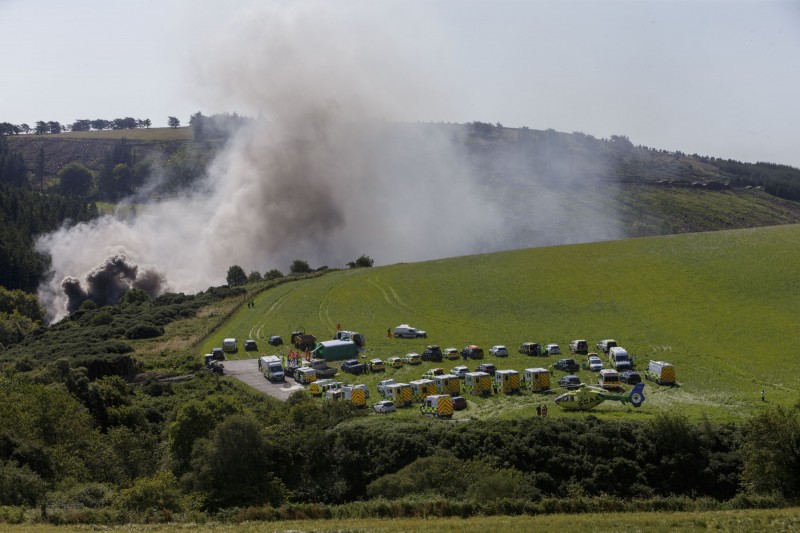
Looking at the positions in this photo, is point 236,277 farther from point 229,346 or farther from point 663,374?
point 663,374

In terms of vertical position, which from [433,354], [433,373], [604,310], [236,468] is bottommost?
[236,468]

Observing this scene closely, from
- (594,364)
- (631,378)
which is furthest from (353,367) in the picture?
(631,378)

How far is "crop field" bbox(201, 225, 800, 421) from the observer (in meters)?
50.8

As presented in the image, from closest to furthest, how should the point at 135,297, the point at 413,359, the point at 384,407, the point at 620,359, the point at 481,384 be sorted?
the point at 384,407
the point at 481,384
the point at 620,359
the point at 413,359
the point at 135,297

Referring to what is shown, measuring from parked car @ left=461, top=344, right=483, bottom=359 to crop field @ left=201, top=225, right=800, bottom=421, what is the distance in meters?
1.19

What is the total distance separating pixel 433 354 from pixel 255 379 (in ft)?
49.0

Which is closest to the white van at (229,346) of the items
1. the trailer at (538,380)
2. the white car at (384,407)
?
the white car at (384,407)

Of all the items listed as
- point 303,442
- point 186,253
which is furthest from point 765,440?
point 186,253

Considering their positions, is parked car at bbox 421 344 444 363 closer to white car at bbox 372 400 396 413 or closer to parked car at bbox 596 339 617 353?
white car at bbox 372 400 396 413

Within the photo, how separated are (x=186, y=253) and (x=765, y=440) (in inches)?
5112

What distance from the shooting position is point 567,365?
55156 mm

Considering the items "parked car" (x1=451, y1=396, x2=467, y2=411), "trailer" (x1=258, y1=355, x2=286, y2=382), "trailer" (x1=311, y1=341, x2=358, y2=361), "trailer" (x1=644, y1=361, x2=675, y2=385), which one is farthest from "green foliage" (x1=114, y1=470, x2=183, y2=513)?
"trailer" (x1=644, y1=361, x2=675, y2=385)

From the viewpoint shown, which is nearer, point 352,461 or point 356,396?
point 352,461

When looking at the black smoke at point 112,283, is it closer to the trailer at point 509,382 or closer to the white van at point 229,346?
the white van at point 229,346
